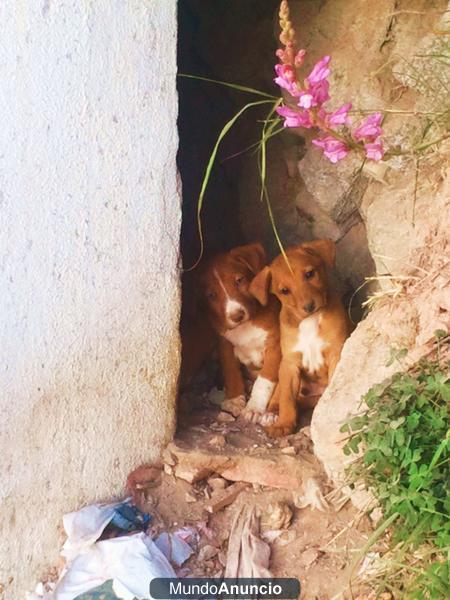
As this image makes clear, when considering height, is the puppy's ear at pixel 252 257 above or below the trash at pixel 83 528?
above

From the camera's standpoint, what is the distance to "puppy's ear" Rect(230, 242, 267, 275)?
5.35 meters

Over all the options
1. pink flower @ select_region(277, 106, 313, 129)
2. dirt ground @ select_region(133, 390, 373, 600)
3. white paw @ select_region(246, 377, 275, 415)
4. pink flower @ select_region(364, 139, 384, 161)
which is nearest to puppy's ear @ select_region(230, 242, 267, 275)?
white paw @ select_region(246, 377, 275, 415)

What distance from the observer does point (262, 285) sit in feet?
16.7

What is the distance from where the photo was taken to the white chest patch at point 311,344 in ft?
16.5

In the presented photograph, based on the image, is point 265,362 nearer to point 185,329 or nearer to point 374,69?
point 185,329

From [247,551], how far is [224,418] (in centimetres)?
121

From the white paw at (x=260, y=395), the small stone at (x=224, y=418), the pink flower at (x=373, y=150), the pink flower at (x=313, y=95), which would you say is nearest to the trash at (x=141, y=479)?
the small stone at (x=224, y=418)

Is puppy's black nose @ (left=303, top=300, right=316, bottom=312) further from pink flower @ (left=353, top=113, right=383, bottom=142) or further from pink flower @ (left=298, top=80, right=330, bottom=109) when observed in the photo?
pink flower @ (left=298, top=80, right=330, bottom=109)

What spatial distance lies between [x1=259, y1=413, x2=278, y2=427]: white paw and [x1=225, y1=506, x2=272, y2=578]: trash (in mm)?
891

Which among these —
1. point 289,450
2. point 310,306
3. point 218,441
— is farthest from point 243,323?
point 289,450

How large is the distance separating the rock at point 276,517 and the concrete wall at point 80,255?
2.34ft

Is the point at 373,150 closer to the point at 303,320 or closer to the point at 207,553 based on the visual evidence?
the point at 303,320

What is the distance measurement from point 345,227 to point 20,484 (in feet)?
8.45

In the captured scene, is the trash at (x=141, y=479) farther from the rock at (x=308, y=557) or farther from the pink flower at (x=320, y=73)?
the pink flower at (x=320, y=73)
